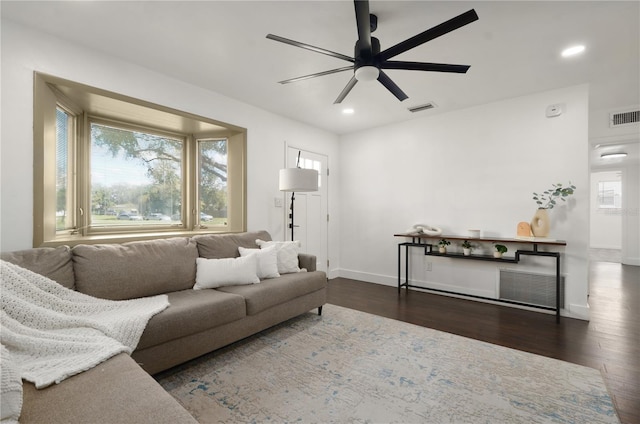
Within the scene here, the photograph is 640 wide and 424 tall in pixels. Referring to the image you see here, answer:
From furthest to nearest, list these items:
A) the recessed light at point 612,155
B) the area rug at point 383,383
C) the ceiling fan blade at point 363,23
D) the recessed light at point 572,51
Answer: the recessed light at point 612,155, the recessed light at point 572,51, the area rug at point 383,383, the ceiling fan blade at point 363,23

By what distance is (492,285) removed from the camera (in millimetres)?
3742

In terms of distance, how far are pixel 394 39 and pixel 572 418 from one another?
280 centimetres

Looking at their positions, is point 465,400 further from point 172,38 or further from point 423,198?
point 172,38

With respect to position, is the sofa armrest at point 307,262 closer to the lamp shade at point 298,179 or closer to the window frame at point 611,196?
the lamp shade at point 298,179

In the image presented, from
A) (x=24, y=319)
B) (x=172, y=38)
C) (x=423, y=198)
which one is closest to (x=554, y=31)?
(x=423, y=198)

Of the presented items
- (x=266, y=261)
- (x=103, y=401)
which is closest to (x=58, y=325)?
(x=103, y=401)

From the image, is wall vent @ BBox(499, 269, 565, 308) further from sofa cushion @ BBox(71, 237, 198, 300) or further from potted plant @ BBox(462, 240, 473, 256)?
sofa cushion @ BBox(71, 237, 198, 300)

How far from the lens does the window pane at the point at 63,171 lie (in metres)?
2.67

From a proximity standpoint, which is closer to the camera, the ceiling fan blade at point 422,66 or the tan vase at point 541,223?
the ceiling fan blade at point 422,66

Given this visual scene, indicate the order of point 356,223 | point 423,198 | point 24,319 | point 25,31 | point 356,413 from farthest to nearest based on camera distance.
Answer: point 356,223 → point 423,198 → point 25,31 → point 356,413 → point 24,319

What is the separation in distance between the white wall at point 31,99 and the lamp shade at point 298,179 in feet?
2.14

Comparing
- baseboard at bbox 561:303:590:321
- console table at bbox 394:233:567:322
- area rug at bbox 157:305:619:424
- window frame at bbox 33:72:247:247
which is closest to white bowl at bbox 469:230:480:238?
console table at bbox 394:233:567:322

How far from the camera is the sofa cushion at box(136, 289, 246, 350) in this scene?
73.7 inches

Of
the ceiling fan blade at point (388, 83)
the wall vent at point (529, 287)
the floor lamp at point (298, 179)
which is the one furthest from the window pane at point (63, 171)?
the wall vent at point (529, 287)
